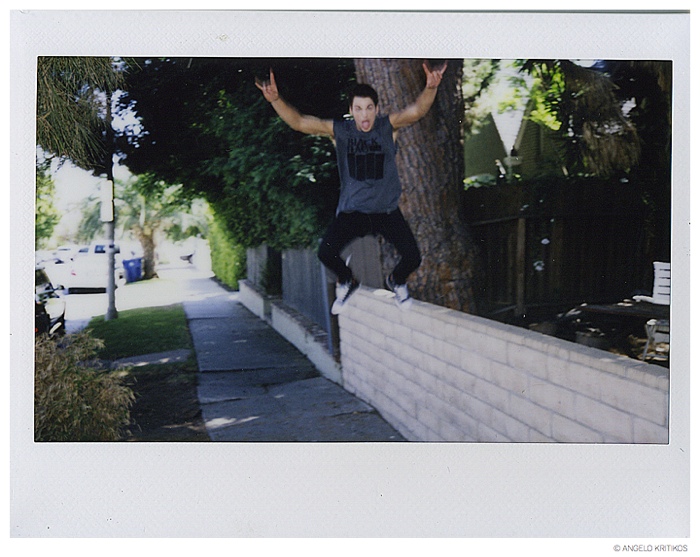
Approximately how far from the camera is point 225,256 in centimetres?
432

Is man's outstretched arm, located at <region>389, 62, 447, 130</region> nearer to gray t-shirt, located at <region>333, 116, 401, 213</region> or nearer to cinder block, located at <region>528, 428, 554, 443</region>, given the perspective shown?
gray t-shirt, located at <region>333, 116, 401, 213</region>

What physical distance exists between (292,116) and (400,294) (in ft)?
3.96

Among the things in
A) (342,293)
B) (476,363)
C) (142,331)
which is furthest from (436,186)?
(142,331)

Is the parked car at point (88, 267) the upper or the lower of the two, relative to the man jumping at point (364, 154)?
lower

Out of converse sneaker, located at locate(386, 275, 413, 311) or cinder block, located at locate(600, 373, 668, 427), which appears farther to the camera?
converse sneaker, located at locate(386, 275, 413, 311)

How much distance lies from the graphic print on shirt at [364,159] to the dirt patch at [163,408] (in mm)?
1531

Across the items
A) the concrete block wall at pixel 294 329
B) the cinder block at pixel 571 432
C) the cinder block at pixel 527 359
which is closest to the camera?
the cinder block at pixel 571 432

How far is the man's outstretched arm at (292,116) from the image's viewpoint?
404cm

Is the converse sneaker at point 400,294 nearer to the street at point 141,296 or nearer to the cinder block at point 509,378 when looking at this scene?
the cinder block at point 509,378

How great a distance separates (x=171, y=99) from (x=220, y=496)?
2.21 metres

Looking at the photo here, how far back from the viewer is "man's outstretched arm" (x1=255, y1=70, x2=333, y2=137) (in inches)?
159

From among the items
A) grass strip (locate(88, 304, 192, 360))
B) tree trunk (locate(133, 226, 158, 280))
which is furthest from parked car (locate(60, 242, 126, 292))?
grass strip (locate(88, 304, 192, 360))

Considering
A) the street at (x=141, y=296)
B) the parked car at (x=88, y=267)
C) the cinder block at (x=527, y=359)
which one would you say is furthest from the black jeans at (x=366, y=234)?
the parked car at (x=88, y=267)
